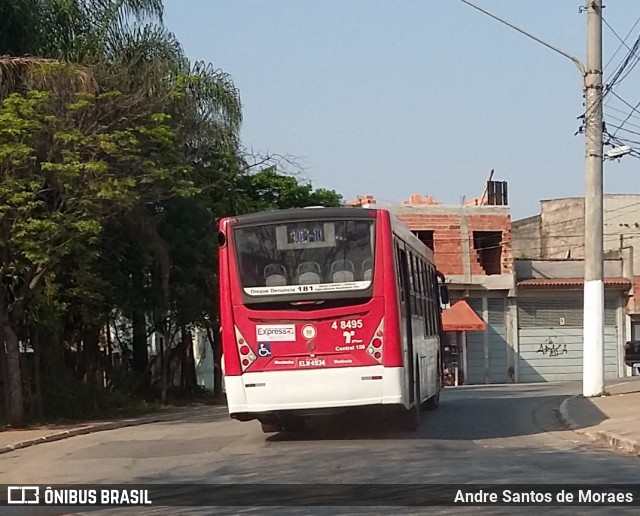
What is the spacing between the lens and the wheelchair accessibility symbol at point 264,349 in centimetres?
1552

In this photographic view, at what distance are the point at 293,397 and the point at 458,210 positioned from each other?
35813 millimetres

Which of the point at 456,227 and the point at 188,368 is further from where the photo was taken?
the point at 456,227

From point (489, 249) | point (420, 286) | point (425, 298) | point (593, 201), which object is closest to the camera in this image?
point (420, 286)

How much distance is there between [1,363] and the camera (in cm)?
2295

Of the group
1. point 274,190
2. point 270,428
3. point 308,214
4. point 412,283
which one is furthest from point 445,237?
point 308,214

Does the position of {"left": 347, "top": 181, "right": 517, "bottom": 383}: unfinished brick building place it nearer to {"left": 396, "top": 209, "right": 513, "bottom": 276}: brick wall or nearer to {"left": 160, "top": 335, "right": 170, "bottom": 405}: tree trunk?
{"left": 396, "top": 209, "right": 513, "bottom": 276}: brick wall

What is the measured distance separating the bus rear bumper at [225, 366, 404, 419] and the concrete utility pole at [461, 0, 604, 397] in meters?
8.73

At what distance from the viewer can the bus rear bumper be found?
1541cm

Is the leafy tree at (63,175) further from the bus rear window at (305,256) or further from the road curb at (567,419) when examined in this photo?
the road curb at (567,419)

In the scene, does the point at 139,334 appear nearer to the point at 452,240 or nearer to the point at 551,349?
the point at 452,240

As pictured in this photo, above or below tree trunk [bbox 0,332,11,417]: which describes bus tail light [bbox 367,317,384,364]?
above

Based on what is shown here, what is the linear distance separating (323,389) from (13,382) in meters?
9.08

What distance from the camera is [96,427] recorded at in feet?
71.6

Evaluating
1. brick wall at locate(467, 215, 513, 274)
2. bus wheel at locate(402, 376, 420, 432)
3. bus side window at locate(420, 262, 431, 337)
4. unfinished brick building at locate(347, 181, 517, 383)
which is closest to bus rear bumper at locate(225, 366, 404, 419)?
bus wheel at locate(402, 376, 420, 432)
